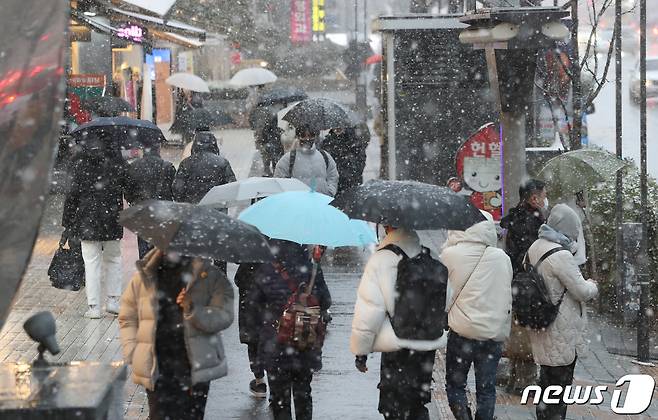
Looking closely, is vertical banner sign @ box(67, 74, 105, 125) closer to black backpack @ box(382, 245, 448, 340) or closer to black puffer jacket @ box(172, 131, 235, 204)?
black puffer jacket @ box(172, 131, 235, 204)

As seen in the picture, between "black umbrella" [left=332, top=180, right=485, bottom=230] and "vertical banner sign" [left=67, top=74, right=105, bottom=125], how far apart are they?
15007mm

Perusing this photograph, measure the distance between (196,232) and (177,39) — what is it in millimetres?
25170

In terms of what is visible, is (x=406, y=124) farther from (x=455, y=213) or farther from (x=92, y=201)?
(x=455, y=213)

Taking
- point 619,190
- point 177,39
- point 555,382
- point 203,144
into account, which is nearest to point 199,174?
point 203,144

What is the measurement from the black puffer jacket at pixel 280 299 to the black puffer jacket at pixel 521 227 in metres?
2.37

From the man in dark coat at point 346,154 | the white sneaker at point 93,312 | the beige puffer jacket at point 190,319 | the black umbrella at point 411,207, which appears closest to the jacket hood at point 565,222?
the black umbrella at point 411,207

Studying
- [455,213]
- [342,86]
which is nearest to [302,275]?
[455,213]

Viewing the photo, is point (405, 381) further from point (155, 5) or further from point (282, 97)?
point (155, 5)

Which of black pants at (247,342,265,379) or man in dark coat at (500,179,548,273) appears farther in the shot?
man in dark coat at (500,179,548,273)

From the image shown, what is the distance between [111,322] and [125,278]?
2456mm

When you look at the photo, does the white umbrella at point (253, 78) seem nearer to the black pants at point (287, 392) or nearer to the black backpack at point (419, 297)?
the black pants at point (287, 392)

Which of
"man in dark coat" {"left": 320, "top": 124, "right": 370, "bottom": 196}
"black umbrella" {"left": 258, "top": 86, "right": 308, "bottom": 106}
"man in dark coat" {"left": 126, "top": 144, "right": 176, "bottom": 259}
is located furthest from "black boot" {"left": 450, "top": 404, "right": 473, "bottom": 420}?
"black umbrella" {"left": 258, "top": 86, "right": 308, "bottom": 106}

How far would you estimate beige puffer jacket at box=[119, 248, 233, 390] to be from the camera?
624cm

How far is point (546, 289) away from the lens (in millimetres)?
8086
